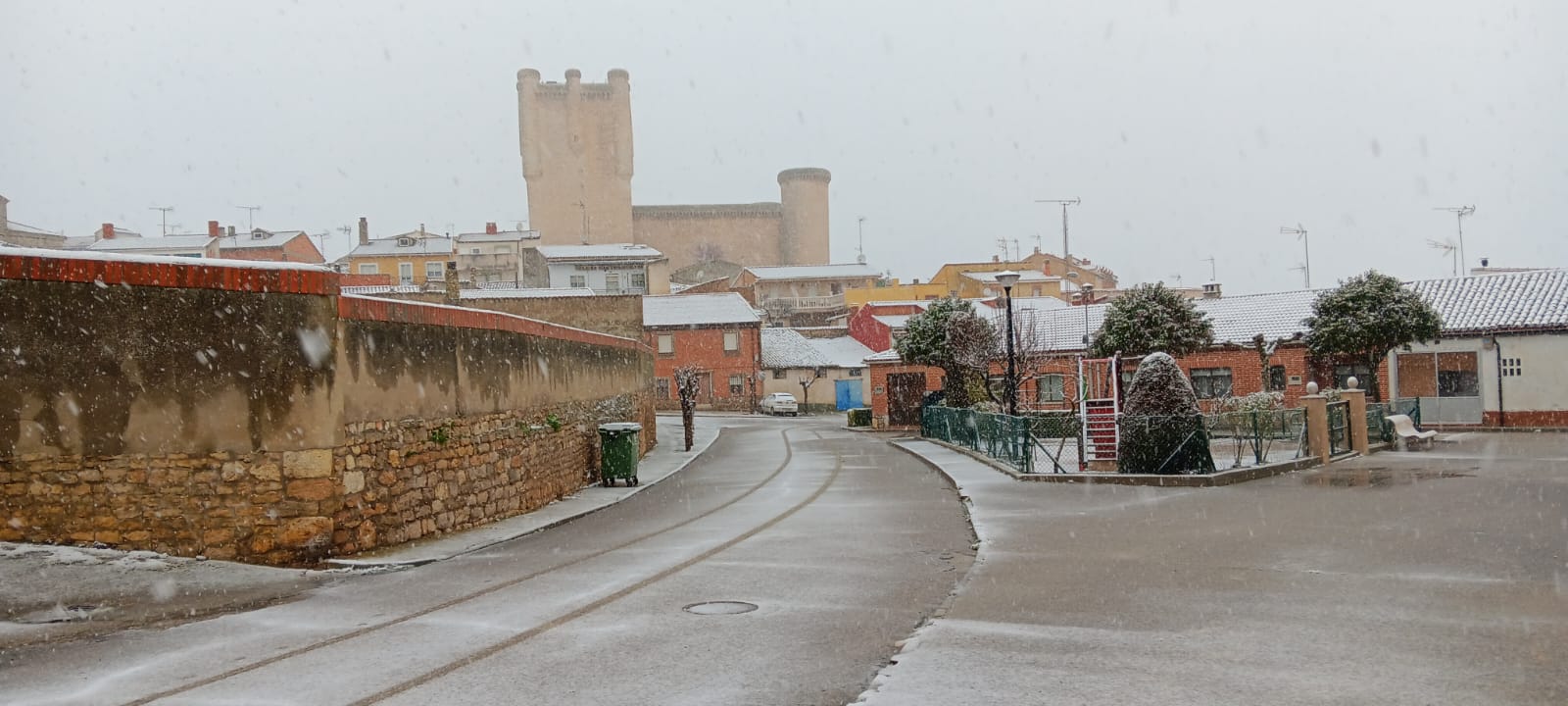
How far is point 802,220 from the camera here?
121 meters

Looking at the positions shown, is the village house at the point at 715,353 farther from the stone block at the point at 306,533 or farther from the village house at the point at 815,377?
the stone block at the point at 306,533

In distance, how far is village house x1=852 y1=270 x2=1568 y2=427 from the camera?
1426 inches

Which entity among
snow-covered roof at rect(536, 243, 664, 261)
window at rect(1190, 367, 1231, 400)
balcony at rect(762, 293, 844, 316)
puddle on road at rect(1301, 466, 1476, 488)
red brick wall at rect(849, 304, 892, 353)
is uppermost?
snow-covered roof at rect(536, 243, 664, 261)

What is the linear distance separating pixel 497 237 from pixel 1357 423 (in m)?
71.9

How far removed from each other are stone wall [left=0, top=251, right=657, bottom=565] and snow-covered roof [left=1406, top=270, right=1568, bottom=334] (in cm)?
3508

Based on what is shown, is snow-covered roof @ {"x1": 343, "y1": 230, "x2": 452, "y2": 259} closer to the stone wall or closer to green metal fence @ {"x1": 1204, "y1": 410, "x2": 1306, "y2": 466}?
green metal fence @ {"x1": 1204, "y1": 410, "x2": 1306, "y2": 466}

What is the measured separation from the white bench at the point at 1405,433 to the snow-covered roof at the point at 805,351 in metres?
41.0

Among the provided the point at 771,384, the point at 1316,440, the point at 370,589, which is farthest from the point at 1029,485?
the point at 771,384

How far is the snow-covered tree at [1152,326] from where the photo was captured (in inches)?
1405

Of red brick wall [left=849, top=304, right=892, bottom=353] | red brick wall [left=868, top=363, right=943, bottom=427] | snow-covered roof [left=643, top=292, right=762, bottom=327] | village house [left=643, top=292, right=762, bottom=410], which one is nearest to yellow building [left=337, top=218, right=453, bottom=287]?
snow-covered roof [left=643, top=292, right=762, bottom=327]

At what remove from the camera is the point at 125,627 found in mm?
8766

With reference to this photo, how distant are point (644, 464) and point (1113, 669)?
2126 cm

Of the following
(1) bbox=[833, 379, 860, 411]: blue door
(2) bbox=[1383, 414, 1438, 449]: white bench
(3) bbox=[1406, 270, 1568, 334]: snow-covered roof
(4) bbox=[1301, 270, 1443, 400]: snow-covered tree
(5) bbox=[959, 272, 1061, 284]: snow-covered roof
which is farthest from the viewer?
(5) bbox=[959, 272, 1061, 284]: snow-covered roof

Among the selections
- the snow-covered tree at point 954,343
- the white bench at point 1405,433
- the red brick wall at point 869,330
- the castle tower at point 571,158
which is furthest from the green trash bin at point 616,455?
the castle tower at point 571,158
